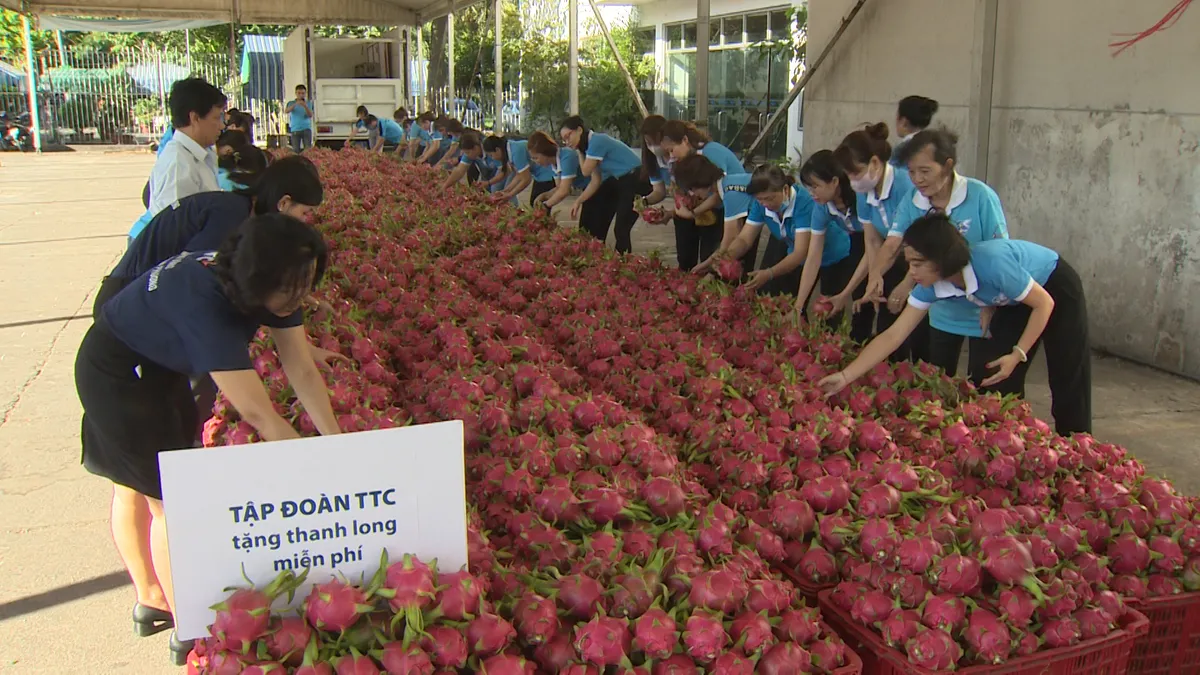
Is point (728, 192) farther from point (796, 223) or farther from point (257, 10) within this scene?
point (257, 10)

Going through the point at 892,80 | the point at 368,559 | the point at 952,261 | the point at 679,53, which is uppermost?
the point at 679,53

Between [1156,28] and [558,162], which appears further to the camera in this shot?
[558,162]

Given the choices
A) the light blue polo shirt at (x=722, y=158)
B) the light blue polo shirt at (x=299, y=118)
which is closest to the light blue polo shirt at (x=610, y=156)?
the light blue polo shirt at (x=722, y=158)

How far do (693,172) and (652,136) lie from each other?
91cm

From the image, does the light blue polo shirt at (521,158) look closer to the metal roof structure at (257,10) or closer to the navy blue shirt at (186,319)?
the navy blue shirt at (186,319)

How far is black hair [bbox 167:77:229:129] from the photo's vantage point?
12.2 feet

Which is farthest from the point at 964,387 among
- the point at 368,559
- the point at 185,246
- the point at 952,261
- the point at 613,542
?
the point at 185,246

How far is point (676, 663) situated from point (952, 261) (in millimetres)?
1783

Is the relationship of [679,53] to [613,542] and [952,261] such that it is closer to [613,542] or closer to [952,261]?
[952,261]

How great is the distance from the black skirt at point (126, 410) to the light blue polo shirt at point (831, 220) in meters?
2.77

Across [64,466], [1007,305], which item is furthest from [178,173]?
[1007,305]

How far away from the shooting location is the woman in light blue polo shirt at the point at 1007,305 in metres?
2.74

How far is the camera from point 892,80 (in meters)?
7.54

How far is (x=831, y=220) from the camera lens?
14.7 feet
